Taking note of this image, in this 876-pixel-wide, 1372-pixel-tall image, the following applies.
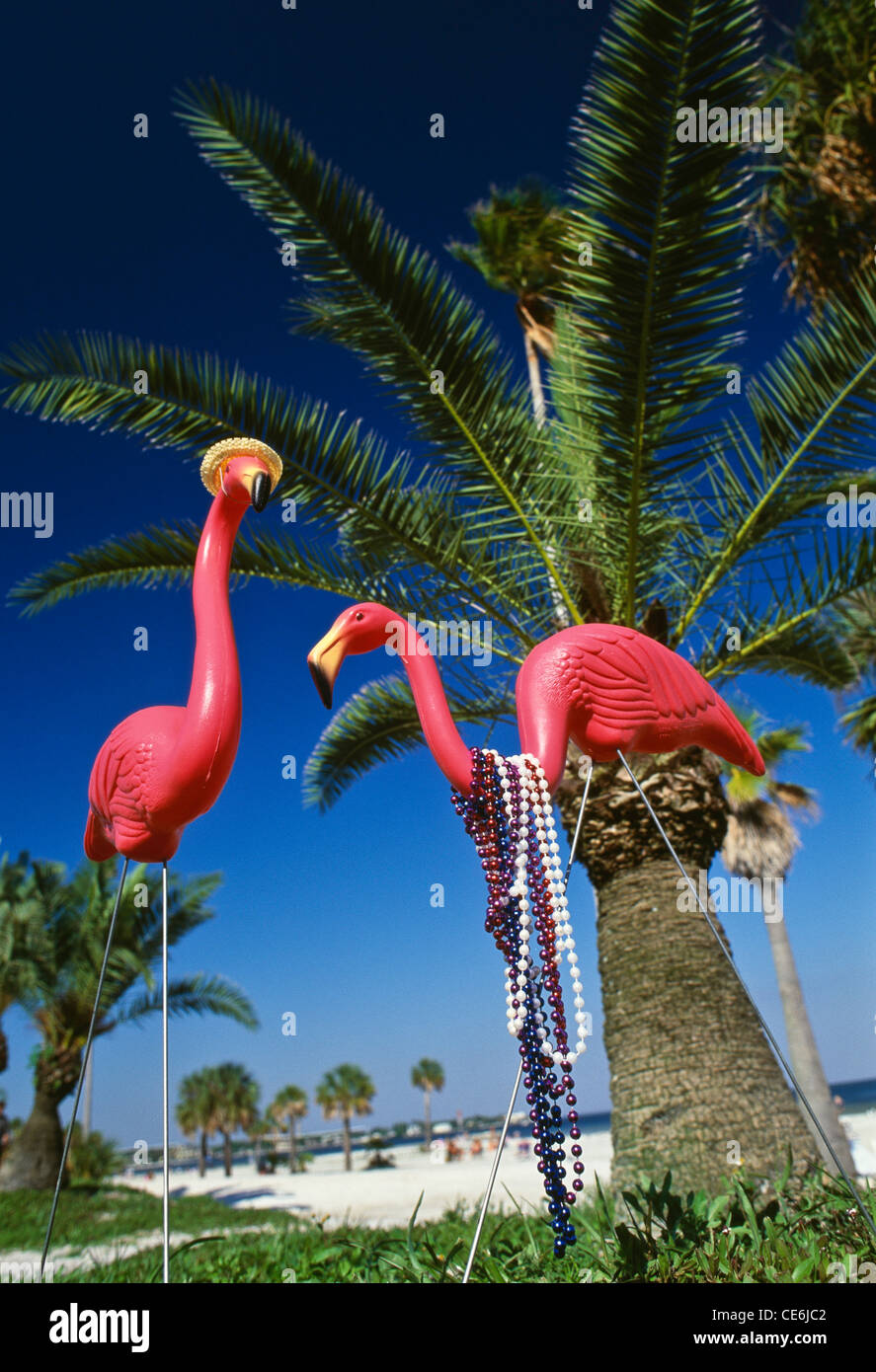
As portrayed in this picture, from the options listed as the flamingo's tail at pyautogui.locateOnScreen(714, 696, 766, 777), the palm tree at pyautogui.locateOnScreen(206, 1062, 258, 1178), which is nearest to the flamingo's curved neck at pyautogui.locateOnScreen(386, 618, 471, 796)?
the flamingo's tail at pyautogui.locateOnScreen(714, 696, 766, 777)

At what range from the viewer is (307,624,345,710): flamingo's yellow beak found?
300 centimetres

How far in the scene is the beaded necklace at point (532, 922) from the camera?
2.67 meters

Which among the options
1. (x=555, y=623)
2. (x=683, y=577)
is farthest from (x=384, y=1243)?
(x=683, y=577)

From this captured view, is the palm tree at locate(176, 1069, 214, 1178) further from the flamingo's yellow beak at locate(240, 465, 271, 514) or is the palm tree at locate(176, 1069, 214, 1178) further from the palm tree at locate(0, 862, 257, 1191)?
the flamingo's yellow beak at locate(240, 465, 271, 514)

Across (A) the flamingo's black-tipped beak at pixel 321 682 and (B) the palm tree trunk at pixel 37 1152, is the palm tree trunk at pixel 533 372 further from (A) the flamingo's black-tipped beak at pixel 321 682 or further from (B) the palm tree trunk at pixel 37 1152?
(B) the palm tree trunk at pixel 37 1152

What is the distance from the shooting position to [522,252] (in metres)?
10.5

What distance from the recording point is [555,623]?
566cm

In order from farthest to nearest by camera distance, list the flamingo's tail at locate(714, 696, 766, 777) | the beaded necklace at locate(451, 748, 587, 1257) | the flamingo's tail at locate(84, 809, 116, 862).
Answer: the flamingo's tail at locate(84, 809, 116, 862) → the flamingo's tail at locate(714, 696, 766, 777) → the beaded necklace at locate(451, 748, 587, 1257)

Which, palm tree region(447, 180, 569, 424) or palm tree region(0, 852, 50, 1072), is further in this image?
palm tree region(0, 852, 50, 1072)

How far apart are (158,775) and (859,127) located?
25.0 feet

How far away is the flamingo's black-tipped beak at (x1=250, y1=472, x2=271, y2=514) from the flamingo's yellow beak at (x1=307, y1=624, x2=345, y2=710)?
1.72ft

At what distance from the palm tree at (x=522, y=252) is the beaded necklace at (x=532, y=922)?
8295 mm
